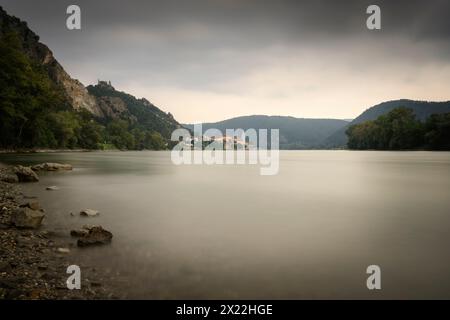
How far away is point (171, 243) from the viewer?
356 inches

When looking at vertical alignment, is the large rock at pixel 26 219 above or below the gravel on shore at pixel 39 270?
above

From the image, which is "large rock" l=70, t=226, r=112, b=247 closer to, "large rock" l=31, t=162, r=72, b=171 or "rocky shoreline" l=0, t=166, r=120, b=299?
"rocky shoreline" l=0, t=166, r=120, b=299

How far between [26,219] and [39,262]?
11.3 feet

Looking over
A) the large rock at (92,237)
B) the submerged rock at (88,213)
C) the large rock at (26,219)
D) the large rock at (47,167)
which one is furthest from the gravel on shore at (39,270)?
the large rock at (47,167)

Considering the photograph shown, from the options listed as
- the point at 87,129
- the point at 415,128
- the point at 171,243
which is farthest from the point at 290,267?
the point at 415,128

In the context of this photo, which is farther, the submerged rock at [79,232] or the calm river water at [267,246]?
the submerged rock at [79,232]

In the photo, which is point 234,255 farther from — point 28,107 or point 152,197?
point 28,107

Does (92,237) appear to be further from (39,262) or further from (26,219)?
(26,219)

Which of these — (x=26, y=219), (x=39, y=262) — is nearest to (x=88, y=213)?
(x=26, y=219)

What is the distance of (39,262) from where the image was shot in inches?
276

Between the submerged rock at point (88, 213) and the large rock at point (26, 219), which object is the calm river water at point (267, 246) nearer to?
the submerged rock at point (88, 213)

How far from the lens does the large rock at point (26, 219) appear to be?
959 centimetres

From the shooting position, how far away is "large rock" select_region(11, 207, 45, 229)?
9594 millimetres
